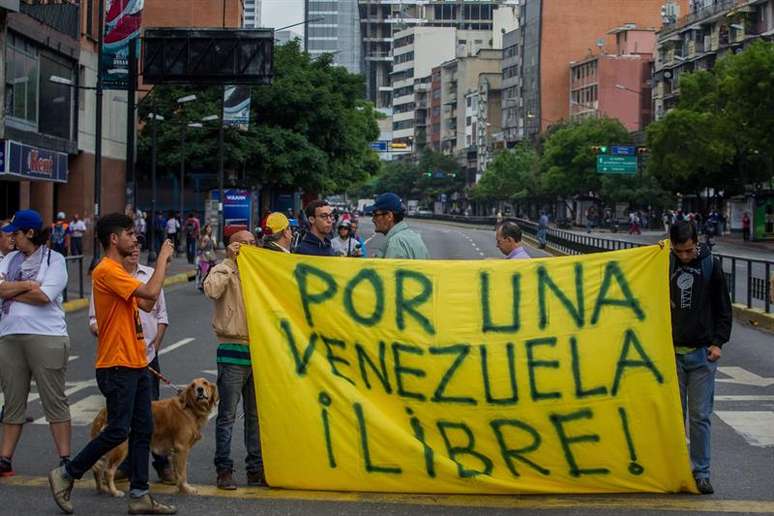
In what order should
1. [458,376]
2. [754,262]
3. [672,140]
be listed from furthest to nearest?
[672,140] → [754,262] → [458,376]

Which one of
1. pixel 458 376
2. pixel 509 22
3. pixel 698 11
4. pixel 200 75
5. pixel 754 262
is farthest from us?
pixel 509 22

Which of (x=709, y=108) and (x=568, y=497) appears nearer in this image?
(x=568, y=497)

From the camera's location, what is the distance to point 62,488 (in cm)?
787

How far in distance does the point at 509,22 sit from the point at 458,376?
186m

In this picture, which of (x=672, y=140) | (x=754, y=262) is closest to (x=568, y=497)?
(x=754, y=262)

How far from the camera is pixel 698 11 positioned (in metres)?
101

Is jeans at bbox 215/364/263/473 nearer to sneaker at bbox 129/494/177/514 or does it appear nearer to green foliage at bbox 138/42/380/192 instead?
sneaker at bbox 129/494/177/514

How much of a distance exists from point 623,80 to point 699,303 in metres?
119

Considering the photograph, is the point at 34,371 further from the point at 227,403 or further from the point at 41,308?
the point at 227,403

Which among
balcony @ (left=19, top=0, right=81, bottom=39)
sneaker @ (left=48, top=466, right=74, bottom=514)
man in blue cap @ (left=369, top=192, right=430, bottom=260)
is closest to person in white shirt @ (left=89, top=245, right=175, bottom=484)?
sneaker @ (left=48, top=466, right=74, bottom=514)

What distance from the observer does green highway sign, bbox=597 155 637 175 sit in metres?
92.1

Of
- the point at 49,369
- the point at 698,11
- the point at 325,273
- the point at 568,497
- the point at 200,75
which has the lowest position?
the point at 568,497

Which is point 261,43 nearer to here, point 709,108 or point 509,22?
point 709,108

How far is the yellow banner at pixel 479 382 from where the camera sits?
330 inches
